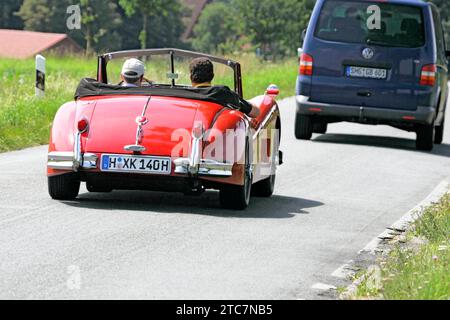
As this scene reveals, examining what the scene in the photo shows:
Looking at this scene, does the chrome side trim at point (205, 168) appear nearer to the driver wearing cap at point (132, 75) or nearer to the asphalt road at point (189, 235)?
the asphalt road at point (189, 235)

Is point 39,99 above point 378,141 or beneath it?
above

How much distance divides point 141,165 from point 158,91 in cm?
92

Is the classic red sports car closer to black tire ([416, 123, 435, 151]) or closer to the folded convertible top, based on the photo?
the folded convertible top

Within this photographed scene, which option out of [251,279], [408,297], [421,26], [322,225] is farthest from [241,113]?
[421,26]

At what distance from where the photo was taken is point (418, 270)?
802cm

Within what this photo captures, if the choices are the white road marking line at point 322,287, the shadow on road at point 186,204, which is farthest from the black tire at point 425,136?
the white road marking line at point 322,287

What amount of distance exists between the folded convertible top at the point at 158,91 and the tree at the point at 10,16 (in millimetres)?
116343

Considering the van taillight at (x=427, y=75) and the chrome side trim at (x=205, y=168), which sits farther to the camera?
the van taillight at (x=427, y=75)

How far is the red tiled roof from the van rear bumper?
99816mm

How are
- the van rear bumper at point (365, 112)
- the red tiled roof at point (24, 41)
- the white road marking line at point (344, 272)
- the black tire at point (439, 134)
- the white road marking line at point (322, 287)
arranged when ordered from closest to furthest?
the white road marking line at point (322, 287)
the white road marking line at point (344, 272)
the van rear bumper at point (365, 112)
the black tire at point (439, 134)
the red tiled roof at point (24, 41)

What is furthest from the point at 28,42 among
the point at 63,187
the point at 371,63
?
the point at 63,187

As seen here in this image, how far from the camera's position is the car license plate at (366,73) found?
63.8ft

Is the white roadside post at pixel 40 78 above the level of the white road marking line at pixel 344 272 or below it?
below

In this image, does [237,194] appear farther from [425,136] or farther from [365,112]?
[425,136]
